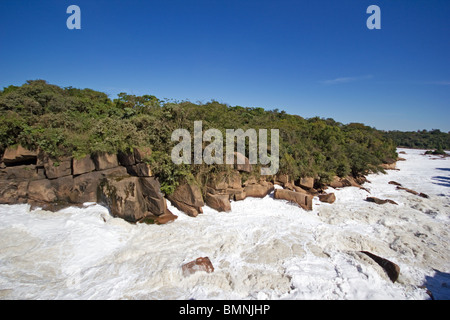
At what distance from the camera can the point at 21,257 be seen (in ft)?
16.9

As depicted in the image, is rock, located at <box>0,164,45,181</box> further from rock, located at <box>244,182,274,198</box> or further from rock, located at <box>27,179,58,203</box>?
rock, located at <box>244,182,274,198</box>

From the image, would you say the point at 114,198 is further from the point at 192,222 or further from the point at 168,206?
the point at 192,222

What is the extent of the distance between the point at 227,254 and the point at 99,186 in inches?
206

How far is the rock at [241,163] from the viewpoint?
9.26 m

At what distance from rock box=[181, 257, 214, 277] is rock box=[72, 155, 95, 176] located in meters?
5.30

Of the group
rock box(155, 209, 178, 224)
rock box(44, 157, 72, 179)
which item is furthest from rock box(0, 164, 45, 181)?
rock box(155, 209, 178, 224)

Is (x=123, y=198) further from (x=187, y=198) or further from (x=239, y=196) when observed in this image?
(x=239, y=196)

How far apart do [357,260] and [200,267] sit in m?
4.14

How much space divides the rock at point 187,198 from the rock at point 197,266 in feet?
8.89

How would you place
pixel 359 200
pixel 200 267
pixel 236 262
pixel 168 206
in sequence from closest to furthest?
1. pixel 200 267
2. pixel 236 262
3. pixel 168 206
4. pixel 359 200

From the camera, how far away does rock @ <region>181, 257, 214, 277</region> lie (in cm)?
496

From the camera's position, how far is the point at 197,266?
5078 mm
